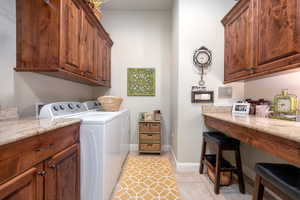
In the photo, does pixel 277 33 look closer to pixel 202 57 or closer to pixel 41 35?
pixel 202 57

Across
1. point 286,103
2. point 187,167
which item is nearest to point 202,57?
point 286,103

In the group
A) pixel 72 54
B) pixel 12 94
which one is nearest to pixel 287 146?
pixel 72 54

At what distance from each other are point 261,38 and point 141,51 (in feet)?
6.91

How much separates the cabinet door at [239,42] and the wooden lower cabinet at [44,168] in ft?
6.39

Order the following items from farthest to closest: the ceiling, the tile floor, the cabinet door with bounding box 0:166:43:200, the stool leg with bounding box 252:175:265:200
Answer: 1. the ceiling
2. the tile floor
3. the stool leg with bounding box 252:175:265:200
4. the cabinet door with bounding box 0:166:43:200

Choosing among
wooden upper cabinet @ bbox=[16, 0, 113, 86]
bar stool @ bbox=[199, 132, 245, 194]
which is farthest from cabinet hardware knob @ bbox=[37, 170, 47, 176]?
bar stool @ bbox=[199, 132, 245, 194]

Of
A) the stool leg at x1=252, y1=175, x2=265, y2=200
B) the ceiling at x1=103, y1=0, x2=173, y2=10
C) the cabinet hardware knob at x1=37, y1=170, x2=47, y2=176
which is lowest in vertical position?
the stool leg at x1=252, y1=175, x2=265, y2=200

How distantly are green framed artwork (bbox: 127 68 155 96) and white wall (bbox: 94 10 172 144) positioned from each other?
88 millimetres

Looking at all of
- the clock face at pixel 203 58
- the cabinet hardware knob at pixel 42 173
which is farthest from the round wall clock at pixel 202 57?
the cabinet hardware knob at pixel 42 173

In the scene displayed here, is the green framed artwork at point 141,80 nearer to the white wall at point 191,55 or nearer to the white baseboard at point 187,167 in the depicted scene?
the white wall at point 191,55

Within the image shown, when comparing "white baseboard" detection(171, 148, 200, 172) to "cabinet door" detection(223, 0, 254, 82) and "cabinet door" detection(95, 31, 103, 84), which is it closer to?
"cabinet door" detection(223, 0, 254, 82)

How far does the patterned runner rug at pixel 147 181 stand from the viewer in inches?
65.2

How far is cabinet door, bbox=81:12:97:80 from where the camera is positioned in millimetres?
1834

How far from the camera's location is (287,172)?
1.02 metres
